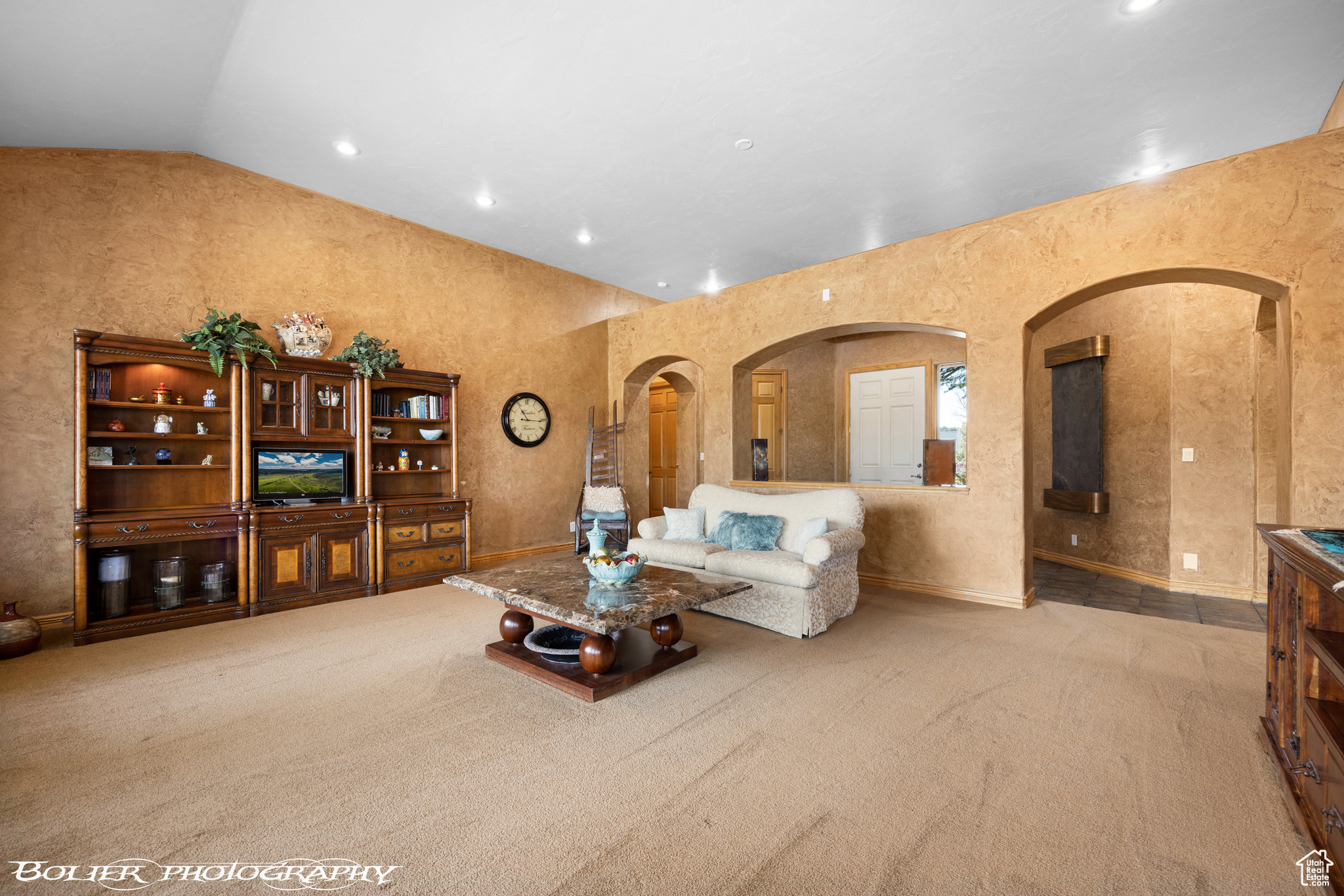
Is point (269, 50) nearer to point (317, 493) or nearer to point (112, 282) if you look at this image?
point (112, 282)

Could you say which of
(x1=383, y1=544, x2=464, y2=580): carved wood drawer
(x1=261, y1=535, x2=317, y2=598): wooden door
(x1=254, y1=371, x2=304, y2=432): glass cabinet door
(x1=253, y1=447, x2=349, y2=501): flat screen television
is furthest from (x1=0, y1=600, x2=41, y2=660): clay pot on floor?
(x1=383, y1=544, x2=464, y2=580): carved wood drawer

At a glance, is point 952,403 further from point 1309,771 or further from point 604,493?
point 1309,771

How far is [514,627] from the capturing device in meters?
3.21

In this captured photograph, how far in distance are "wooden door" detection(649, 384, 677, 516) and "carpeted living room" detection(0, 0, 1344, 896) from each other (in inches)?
98.6

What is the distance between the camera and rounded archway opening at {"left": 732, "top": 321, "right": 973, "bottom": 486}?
742 centimetres

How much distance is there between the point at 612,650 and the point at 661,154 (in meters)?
3.37

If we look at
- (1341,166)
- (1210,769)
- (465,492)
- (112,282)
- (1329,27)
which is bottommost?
(1210,769)

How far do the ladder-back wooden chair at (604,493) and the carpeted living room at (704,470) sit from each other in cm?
10

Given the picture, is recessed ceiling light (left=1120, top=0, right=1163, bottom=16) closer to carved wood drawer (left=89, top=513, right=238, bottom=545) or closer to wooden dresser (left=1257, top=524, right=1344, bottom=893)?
wooden dresser (left=1257, top=524, right=1344, bottom=893)

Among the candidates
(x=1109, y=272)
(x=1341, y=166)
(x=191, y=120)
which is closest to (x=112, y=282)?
(x=191, y=120)

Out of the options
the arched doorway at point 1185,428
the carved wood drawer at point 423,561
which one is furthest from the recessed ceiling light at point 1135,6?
the carved wood drawer at point 423,561

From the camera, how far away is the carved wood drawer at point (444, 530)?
503cm

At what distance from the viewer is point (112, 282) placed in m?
3.93

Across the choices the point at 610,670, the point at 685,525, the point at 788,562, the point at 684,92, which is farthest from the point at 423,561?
the point at 684,92
